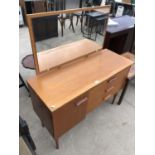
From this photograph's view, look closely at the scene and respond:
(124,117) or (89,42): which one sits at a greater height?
(89,42)

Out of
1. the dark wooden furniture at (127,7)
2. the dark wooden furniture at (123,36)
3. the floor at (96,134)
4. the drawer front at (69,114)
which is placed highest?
the dark wooden furniture at (127,7)

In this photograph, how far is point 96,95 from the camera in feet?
4.36

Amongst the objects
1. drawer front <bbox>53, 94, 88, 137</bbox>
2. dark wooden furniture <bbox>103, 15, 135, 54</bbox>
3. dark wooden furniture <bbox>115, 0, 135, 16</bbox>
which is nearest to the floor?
drawer front <bbox>53, 94, 88, 137</bbox>

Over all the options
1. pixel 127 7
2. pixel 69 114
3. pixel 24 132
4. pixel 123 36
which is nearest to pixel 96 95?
pixel 69 114

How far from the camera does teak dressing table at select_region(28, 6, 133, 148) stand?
42.3 inches

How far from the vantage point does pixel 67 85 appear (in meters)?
1.17

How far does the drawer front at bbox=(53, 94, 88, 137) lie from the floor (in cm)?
37

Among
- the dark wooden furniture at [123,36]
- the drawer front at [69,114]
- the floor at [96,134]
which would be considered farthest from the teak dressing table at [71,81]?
the dark wooden furniture at [123,36]

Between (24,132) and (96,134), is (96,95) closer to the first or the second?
(96,134)

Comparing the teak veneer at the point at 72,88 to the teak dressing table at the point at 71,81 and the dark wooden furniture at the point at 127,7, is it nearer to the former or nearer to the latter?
the teak dressing table at the point at 71,81

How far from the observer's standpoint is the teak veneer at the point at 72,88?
106 centimetres
